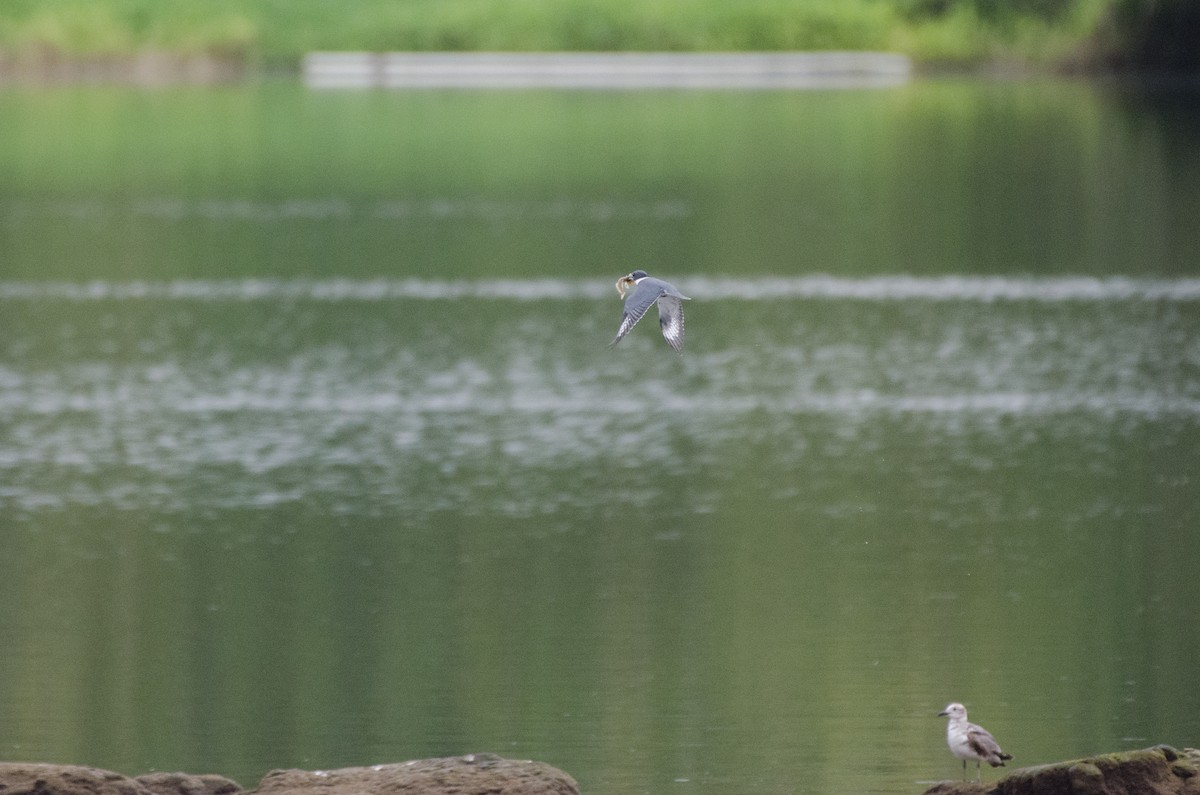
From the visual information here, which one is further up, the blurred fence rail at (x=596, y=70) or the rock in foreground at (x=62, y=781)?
the blurred fence rail at (x=596, y=70)

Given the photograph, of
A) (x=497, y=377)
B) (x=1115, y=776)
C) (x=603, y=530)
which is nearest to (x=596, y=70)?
(x=497, y=377)

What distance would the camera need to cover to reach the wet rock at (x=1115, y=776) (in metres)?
8.67

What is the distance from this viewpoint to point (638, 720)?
39.8 feet

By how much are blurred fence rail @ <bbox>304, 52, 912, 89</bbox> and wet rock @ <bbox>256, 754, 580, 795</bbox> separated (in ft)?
186

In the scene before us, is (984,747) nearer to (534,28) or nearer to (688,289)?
(688,289)

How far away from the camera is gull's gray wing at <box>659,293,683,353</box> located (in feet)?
29.5

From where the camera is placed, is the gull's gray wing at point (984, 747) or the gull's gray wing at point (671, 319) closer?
the gull's gray wing at point (671, 319)

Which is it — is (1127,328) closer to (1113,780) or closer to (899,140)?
(1113,780)

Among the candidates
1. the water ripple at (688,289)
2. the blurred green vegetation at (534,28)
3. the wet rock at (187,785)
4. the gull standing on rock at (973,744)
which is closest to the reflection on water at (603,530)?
the water ripple at (688,289)

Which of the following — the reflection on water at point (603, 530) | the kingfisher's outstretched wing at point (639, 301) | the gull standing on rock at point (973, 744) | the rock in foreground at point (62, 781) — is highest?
the kingfisher's outstretched wing at point (639, 301)

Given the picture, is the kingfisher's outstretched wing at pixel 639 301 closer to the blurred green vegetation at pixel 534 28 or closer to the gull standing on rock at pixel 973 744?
the gull standing on rock at pixel 973 744

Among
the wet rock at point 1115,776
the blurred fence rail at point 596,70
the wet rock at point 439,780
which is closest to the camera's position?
the wet rock at point 1115,776

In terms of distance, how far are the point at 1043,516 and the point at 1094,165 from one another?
24535 mm

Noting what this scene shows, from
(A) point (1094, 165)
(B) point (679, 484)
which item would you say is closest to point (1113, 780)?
(B) point (679, 484)
